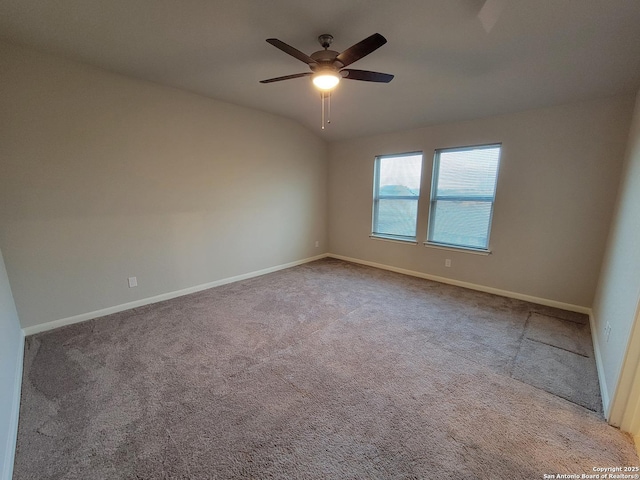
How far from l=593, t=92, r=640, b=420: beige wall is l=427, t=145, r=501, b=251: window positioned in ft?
3.70

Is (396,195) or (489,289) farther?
(396,195)

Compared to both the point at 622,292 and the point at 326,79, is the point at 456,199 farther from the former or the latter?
the point at 326,79

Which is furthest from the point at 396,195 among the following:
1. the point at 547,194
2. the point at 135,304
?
the point at 135,304

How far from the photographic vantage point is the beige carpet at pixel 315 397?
50.6 inches

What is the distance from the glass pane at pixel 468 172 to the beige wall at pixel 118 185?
8.37 feet

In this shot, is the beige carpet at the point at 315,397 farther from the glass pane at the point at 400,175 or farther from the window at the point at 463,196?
the glass pane at the point at 400,175

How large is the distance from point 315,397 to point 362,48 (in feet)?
7.72

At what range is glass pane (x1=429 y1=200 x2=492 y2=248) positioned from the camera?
3471 mm

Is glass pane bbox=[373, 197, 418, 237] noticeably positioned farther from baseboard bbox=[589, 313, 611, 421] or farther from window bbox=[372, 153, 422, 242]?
baseboard bbox=[589, 313, 611, 421]

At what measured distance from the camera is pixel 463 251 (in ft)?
11.9

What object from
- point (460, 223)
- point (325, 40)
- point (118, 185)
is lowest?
point (460, 223)

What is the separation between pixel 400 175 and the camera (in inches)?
165

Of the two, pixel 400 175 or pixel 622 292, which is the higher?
pixel 400 175

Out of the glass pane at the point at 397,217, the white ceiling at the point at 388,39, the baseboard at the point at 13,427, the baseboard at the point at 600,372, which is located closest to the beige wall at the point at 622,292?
the baseboard at the point at 600,372
